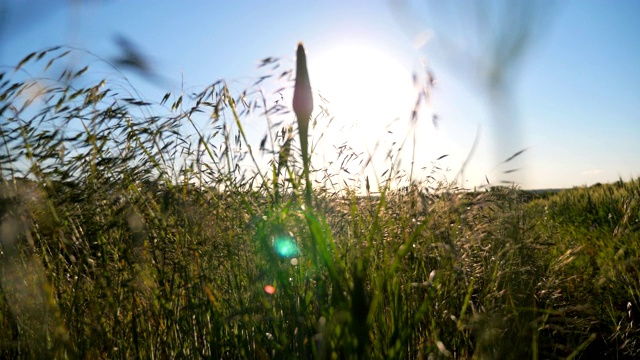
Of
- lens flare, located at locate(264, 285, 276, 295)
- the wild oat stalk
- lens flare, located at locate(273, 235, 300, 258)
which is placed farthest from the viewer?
lens flare, located at locate(264, 285, 276, 295)

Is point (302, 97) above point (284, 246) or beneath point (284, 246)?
above

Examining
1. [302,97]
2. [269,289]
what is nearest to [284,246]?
[269,289]

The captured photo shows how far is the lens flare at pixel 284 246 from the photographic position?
1.71 meters

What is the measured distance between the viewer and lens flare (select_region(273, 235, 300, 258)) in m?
1.71

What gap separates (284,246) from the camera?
1.72m

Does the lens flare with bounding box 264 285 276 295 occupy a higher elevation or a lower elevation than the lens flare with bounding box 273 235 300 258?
lower

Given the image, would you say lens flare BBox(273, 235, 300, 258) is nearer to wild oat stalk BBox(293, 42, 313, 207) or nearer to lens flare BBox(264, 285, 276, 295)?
lens flare BBox(264, 285, 276, 295)

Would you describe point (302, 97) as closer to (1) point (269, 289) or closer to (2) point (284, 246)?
(2) point (284, 246)

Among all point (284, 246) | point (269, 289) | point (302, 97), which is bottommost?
point (269, 289)

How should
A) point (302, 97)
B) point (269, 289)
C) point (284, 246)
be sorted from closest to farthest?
point (302, 97) < point (284, 246) < point (269, 289)

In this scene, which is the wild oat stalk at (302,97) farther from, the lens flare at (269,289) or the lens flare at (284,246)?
the lens flare at (269,289)

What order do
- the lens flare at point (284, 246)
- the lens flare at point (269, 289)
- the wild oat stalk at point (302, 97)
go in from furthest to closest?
the lens flare at point (269, 289), the lens flare at point (284, 246), the wild oat stalk at point (302, 97)

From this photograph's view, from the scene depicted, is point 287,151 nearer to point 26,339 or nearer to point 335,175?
point 335,175

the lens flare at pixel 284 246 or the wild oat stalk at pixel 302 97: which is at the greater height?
the wild oat stalk at pixel 302 97
